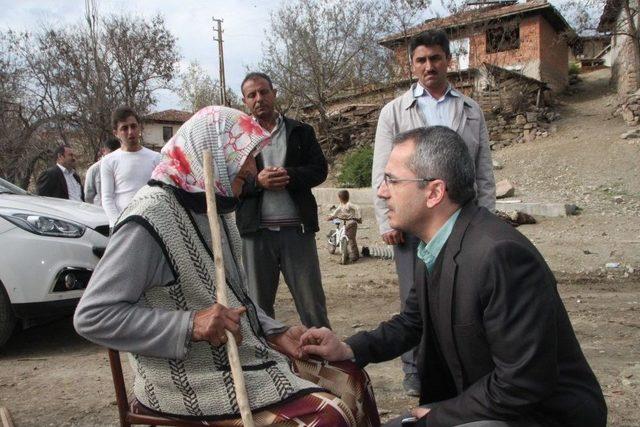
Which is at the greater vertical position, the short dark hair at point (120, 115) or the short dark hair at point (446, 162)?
the short dark hair at point (120, 115)

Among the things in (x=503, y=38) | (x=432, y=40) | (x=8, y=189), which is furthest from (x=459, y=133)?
(x=503, y=38)

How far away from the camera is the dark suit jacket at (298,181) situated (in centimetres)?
390

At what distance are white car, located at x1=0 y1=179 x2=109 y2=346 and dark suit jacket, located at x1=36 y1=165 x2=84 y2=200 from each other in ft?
9.02

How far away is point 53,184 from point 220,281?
6.23 m

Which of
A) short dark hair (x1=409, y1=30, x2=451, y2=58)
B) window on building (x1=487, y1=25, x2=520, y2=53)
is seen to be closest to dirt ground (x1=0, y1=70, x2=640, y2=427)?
short dark hair (x1=409, y1=30, x2=451, y2=58)

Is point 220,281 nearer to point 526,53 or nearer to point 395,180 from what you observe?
point 395,180

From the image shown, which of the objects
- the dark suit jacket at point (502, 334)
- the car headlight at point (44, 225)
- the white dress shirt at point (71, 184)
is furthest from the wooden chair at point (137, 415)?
the white dress shirt at point (71, 184)

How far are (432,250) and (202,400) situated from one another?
907mm

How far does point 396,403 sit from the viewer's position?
11.6ft

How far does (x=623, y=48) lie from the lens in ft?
78.1

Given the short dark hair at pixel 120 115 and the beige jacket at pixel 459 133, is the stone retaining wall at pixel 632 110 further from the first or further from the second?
the short dark hair at pixel 120 115

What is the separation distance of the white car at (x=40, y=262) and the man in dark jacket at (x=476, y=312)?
3.28 metres

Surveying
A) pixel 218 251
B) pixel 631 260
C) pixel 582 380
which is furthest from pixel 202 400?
pixel 631 260

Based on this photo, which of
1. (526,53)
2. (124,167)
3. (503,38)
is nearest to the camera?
(124,167)
